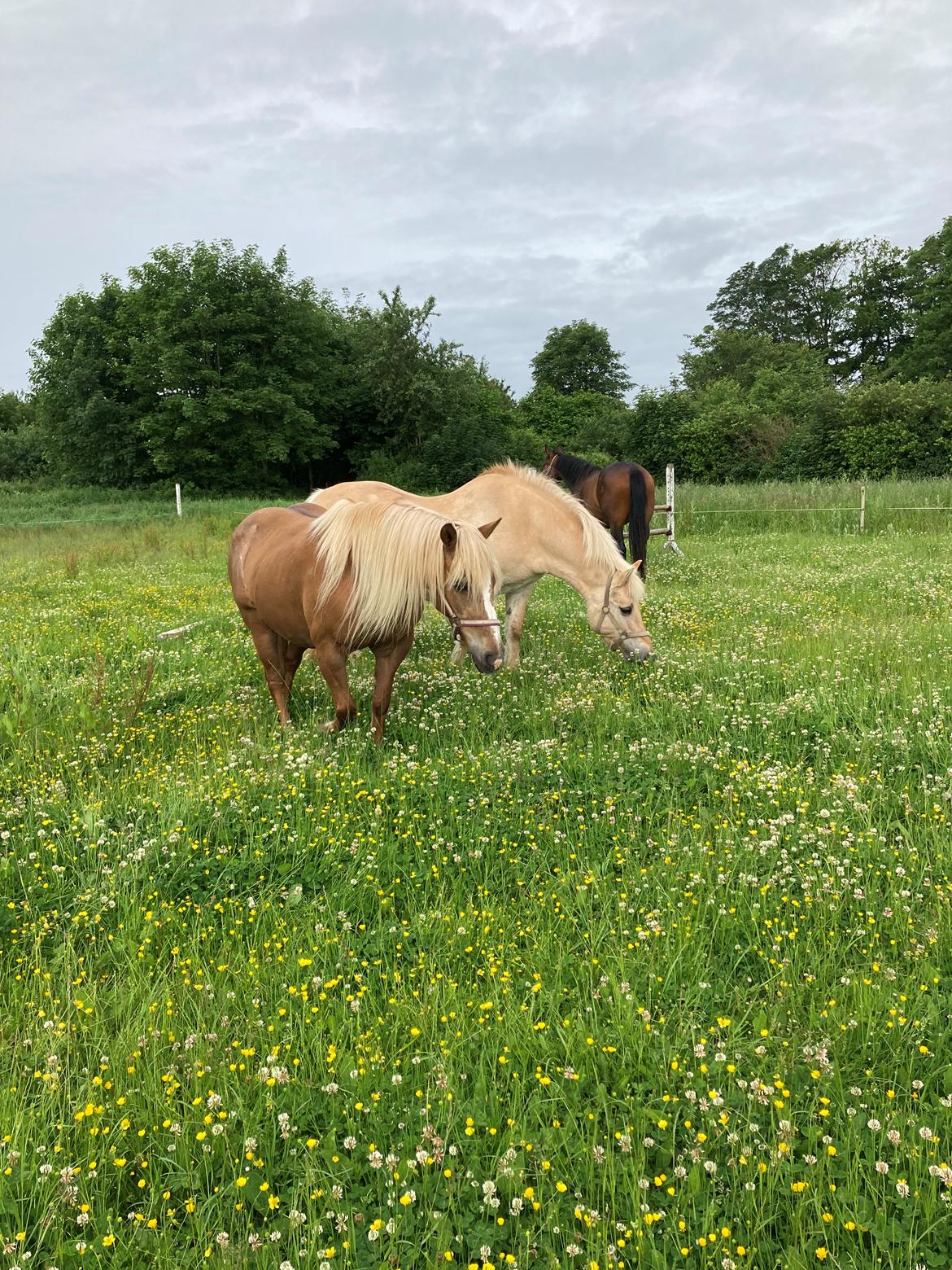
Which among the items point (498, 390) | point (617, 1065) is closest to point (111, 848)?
point (617, 1065)

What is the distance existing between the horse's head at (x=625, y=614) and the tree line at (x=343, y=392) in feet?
88.5

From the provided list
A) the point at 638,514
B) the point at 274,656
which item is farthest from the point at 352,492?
the point at 638,514

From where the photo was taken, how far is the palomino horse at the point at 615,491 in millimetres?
11609

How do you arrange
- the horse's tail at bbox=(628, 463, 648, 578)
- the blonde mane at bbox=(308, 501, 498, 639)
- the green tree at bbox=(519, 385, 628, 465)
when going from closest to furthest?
the blonde mane at bbox=(308, 501, 498, 639) → the horse's tail at bbox=(628, 463, 648, 578) → the green tree at bbox=(519, 385, 628, 465)

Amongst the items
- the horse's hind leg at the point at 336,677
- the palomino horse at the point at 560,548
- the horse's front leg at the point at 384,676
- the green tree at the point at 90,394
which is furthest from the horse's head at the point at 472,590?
the green tree at the point at 90,394

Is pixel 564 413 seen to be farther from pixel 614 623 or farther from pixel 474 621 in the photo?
pixel 474 621

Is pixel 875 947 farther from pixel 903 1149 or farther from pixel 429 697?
pixel 429 697

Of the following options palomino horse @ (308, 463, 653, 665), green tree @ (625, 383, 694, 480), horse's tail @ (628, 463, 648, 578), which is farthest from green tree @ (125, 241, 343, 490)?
palomino horse @ (308, 463, 653, 665)

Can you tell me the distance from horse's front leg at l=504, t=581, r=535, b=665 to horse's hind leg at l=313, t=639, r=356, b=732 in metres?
2.73

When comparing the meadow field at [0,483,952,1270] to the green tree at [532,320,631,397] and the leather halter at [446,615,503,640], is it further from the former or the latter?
the green tree at [532,320,631,397]

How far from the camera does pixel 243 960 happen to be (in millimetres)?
2895

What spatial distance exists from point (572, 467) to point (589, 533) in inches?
195

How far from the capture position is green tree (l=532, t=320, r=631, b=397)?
6994 cm

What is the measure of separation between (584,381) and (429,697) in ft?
233
